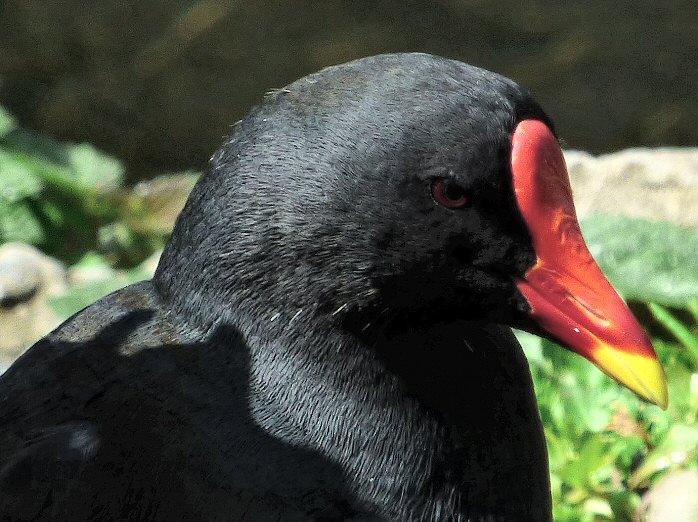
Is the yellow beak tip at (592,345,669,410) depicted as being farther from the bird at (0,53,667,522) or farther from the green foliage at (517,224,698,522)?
the green foliage at (517,224,698,522)

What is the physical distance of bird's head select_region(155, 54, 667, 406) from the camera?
6.35ft

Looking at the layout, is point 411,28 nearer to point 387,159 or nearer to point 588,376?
point 588,376

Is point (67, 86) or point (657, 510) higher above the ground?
point (67, 86)

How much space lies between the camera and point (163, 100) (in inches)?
222

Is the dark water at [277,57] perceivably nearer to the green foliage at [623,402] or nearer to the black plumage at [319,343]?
the green foliage at [623,402]

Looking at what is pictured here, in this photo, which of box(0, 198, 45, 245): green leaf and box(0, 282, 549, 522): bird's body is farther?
box(0, 198, 45, 245): green leaf

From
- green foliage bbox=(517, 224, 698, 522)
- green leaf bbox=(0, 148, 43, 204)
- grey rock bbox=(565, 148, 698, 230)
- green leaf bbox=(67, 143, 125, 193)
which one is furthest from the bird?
green leaf bbox=(67, 143, 125, 193)

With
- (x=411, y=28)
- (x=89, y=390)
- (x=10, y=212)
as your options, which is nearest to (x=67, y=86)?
(x=10, y=212)

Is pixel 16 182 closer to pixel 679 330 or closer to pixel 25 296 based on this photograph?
pixel 25 296

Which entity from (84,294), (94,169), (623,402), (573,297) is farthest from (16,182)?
(573,297)

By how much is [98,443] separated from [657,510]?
4.87 ft

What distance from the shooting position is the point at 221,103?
221 inches

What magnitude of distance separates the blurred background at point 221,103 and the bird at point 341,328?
5.66 feet

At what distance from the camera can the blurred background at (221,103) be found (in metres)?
4.21
